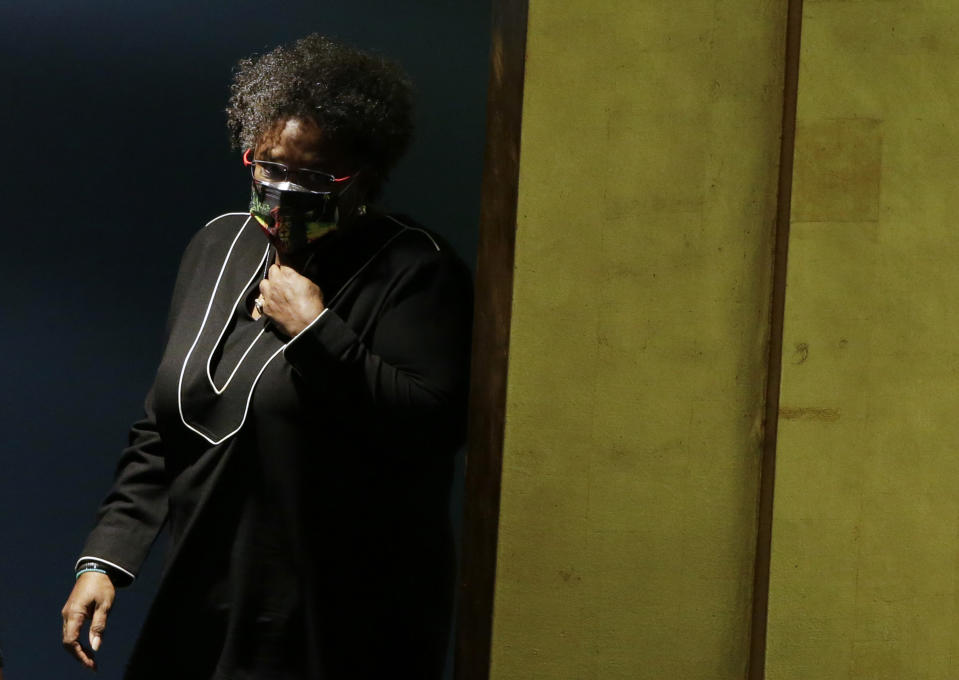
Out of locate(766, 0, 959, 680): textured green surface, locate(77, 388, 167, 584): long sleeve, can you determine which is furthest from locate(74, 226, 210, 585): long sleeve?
locate(766, 0, 959, 680): textured green surface

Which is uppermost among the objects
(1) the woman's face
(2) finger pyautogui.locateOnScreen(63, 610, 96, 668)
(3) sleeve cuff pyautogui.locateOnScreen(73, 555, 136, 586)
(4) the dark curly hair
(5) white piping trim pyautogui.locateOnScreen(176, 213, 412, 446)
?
(4) the dark curly hair

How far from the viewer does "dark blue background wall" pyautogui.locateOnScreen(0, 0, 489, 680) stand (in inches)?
94.9

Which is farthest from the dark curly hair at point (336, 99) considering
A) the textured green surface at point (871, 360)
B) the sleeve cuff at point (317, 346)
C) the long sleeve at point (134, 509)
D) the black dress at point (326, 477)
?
the textured green surface at point (871, 360)

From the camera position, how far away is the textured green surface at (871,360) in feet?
5.00

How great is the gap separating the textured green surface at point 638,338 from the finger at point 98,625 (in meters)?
0.65

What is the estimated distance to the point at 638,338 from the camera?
156cm

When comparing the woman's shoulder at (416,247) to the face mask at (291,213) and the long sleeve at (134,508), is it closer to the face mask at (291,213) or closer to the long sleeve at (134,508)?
the face mask at (291,213)

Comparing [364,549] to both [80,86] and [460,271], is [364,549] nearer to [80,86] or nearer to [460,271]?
[460,271]

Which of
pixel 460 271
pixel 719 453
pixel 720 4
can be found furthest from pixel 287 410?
pixel 720 4

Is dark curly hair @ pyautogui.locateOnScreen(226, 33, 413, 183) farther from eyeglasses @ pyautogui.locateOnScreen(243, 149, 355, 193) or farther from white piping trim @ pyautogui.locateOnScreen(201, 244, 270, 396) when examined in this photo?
white piping trim @ pyautogui.locateOnScreen(201, 244, 270, 396)

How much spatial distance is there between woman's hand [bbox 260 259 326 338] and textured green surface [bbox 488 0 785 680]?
0.31 m

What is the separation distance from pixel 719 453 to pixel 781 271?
0.25 metres

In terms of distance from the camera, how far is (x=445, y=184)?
244 cm

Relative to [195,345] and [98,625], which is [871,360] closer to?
[195,345]
